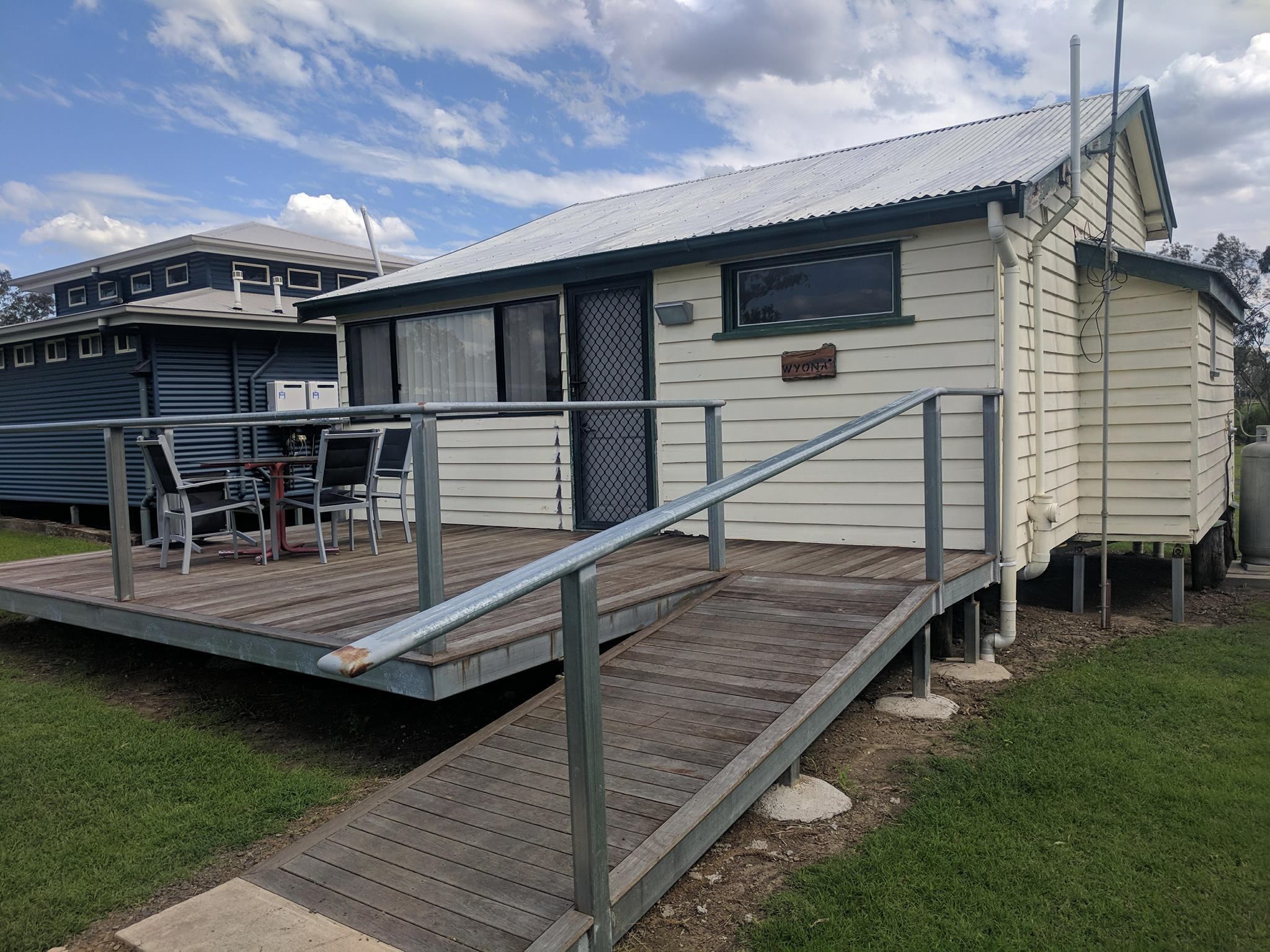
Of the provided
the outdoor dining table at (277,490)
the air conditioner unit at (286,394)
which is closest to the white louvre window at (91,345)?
the air conditioner unit at (286,394)

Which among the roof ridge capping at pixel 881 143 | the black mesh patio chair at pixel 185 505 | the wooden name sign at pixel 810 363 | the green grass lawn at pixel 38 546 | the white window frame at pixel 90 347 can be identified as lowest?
the green grass lawn at pixel 38 546

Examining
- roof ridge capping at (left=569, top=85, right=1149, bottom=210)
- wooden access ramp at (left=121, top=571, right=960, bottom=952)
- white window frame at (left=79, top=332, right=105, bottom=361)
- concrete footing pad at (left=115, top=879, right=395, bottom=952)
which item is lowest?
concrete footing pad at (left=115, top=879, right=395, bottom=952)

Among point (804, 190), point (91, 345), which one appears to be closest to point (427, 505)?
point (804, 190)

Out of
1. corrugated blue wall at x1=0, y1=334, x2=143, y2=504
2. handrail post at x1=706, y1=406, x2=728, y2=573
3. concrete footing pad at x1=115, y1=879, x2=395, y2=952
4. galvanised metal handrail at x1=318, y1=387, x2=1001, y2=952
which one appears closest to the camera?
galvanised metal handrail at x1=318, y1=387, x2=1001, y2=952

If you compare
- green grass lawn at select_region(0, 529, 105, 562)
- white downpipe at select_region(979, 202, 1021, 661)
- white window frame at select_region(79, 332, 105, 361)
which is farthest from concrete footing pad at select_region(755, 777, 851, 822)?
white window frame at select_region(79, 332, 105, 361)

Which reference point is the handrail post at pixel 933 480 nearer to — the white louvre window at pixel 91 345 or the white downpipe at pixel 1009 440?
the white downpipe at pixel 1009 440

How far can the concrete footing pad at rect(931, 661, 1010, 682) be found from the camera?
4.82 metres

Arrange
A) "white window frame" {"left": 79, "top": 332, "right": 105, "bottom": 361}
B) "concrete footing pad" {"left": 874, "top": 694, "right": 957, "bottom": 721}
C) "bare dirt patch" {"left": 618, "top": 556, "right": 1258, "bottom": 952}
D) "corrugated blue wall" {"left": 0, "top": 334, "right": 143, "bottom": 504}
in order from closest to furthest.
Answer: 1. "bare dirt patch" {"left": 618, "top": 556, "right": 1258, "bottom": 952}
2. "concrete footing pad" {"left": 874, "top": 694, "right": 957, "bottom": 721}
3. "corrugated blue wall" {"left": 0, "top": 334, "right": 143, "bottom": 504}
4. "white window frame" {"left": 79, "top": 332, "right": 105, "bottom": 361}

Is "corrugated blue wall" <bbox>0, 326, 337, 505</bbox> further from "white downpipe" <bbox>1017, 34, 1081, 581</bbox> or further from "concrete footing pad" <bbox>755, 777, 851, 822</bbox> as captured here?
"concrete footing pad" <bbox>755, 777, 851, 822</bbox>

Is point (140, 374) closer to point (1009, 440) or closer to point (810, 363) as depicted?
point (810, 363)

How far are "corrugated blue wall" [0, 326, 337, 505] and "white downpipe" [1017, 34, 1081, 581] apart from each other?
35.8 feet

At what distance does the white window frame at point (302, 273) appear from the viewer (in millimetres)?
19672

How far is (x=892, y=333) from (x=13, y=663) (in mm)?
5699

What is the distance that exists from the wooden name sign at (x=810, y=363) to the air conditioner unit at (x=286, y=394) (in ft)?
31.9
